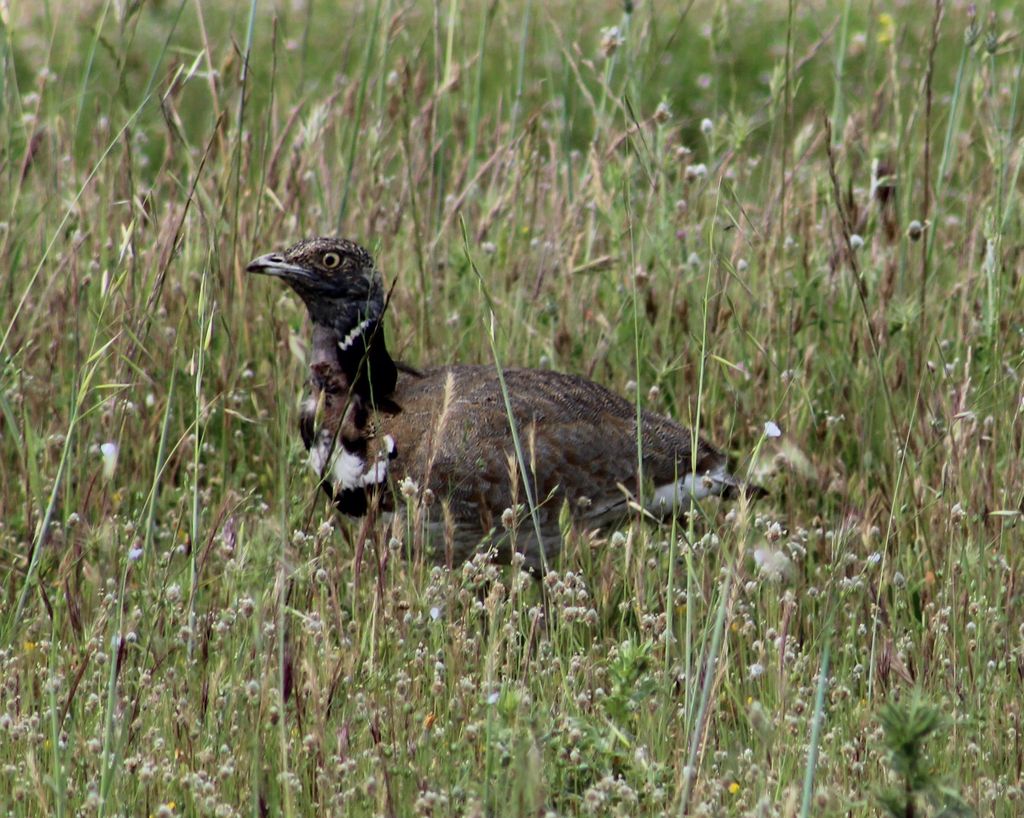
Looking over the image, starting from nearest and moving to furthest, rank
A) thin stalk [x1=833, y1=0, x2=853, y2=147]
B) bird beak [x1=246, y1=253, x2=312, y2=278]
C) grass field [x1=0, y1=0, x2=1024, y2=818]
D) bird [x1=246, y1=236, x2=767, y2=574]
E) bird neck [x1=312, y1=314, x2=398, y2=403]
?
grass field [x1=0, y1=0, x2=1024, y2=818]
bird [x1=246, y1=236, x2=767, y2=574]
bird beak [x1=246, y1=253, x2=312, y2=278]
bird neck [x1=312, y1=314, x2=398, y2=403]
thin stalk [x1=833, y1=0, x2=853, y2=147]

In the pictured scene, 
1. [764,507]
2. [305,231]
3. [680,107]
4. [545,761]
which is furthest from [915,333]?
[680,107]

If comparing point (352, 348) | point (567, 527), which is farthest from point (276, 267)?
point (567, 527)

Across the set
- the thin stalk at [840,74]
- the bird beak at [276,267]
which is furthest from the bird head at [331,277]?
the thin stalk at [840,74]

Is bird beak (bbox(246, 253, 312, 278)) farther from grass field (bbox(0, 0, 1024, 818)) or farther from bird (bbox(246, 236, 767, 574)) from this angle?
grass field (bbox(0, 0, 1024, 818))

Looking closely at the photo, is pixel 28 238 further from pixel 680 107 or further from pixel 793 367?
pixel 680 107

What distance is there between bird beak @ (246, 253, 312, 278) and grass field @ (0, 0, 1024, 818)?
120 millimetres

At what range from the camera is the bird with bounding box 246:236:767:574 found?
177 inches

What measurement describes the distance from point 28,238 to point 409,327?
1.36 meters

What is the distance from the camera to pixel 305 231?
19.1 ft

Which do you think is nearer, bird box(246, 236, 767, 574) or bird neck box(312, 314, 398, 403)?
bird box(246, 236, 767, 574)

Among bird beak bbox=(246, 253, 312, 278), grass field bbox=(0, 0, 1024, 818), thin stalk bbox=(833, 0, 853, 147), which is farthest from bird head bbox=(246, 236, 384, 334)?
thin stalk bbox=(833, 0, 853, 147)

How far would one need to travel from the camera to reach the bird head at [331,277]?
4.73m

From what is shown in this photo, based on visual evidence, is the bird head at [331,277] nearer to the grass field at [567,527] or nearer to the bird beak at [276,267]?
the bird beak at [276,267]

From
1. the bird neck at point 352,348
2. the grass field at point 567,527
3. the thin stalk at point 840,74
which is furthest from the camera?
the thin stalk at point 840,74
